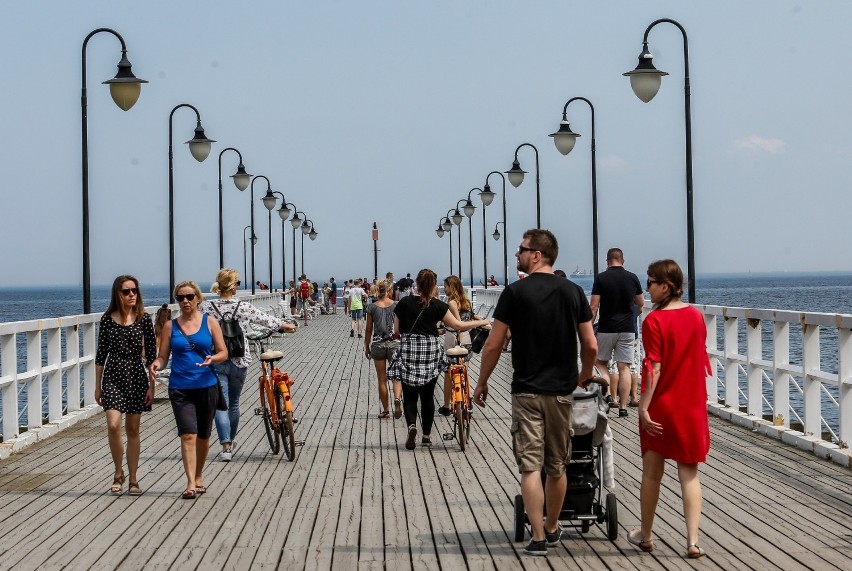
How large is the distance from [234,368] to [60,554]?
12.3 feet

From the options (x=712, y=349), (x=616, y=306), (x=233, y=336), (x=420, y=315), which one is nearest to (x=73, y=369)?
(x=233, y=336)

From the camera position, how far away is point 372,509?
28.0 feet

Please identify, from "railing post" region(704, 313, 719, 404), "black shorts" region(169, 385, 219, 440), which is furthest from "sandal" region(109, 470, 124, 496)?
"railing post" region(704, 313, 719, 404)

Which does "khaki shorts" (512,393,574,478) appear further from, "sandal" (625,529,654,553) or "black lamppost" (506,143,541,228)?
"black lamppost" (506,143,541,228)

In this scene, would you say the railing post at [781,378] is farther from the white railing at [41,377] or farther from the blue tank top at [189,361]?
the white railing at [41,377]

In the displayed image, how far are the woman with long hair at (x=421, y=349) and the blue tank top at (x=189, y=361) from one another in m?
2.75

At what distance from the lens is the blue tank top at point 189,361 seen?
364 inches

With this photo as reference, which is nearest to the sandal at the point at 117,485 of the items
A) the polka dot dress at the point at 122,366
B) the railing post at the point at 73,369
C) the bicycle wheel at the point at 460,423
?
the polka dot dress at the point at 122,366

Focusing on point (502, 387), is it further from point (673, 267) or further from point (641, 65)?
point (673, 267)

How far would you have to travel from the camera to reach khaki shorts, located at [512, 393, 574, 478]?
6883 mm

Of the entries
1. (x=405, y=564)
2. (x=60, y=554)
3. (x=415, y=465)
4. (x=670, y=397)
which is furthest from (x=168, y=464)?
(x=670, y=397)

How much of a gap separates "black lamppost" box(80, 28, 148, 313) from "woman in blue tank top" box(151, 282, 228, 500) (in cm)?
674

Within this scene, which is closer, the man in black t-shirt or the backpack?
the man in black t-shirt

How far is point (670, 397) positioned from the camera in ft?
22.5
